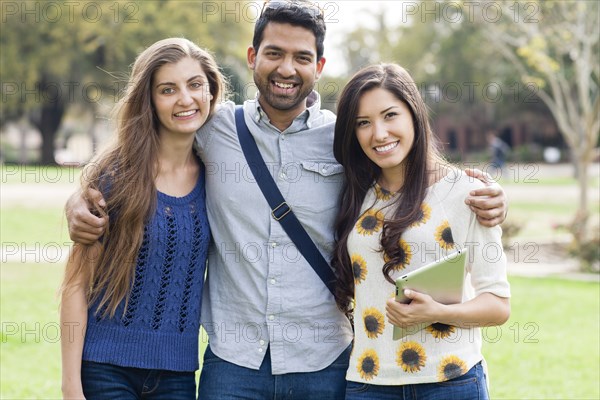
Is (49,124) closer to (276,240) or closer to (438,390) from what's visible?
(276,240)

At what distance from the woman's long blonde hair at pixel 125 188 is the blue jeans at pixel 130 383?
236 mm

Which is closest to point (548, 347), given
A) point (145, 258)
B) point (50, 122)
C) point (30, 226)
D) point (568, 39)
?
point (145, 258)

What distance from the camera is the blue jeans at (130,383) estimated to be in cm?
320

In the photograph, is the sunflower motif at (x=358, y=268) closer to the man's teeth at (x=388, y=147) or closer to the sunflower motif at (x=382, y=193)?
the sunflower motif at (x=382, y=193)

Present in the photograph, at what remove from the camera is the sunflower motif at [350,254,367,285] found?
10.7 ft

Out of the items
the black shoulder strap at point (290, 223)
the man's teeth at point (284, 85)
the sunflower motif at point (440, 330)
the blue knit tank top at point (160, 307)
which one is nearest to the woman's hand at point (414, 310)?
the sunflower motif at point (440, 330)

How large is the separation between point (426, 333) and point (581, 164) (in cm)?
1258

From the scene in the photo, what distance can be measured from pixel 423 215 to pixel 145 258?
1.16m

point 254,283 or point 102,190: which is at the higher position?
point 102,190

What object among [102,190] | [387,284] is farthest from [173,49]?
[387,284]

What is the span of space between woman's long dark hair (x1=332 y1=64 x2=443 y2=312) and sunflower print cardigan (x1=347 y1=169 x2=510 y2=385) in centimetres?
5

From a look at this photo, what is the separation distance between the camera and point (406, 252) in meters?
3.18

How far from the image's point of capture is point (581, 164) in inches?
580

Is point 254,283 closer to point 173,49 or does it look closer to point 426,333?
point 426,333
